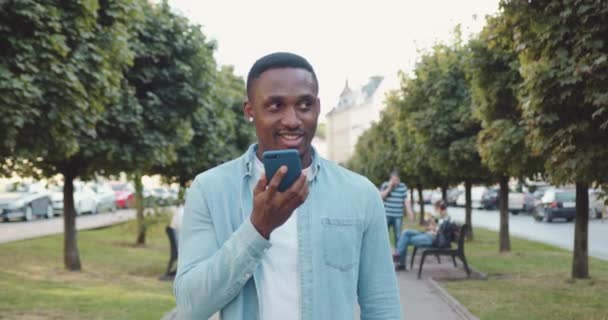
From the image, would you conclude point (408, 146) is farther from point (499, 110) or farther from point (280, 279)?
→ point (280, 279)

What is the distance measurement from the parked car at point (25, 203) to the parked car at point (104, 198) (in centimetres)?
804

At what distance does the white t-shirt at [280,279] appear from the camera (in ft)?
7.35

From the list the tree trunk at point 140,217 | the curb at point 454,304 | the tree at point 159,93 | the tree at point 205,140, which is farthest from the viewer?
the tree trunk at point 140,217

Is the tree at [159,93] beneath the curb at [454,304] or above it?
above

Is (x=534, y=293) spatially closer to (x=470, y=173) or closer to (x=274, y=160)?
(x=470, y=173)

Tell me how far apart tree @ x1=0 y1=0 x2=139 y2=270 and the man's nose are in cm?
622

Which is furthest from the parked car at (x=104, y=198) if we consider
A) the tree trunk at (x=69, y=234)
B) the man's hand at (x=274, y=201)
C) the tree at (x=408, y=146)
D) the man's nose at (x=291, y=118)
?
the man's hand at (x=274, y=201)

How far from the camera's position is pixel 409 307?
10.7 metres

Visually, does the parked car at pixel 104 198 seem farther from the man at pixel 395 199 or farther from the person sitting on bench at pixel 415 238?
the person sitting on bench at pixel 415 238

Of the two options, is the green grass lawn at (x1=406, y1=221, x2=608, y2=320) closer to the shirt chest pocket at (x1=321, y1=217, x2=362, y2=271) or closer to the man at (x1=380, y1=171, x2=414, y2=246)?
the man at (x1=380, y1=171, x2=414, y2=246)

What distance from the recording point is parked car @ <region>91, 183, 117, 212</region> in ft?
146

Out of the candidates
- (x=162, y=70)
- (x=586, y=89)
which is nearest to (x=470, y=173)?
(x=162, y=70)

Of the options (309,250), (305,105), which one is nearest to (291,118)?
(305,105)

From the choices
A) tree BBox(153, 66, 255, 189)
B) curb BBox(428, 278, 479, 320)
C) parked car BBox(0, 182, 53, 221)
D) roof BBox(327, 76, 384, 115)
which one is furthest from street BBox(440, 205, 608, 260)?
roof BBox(327, 76, 384, 115)
